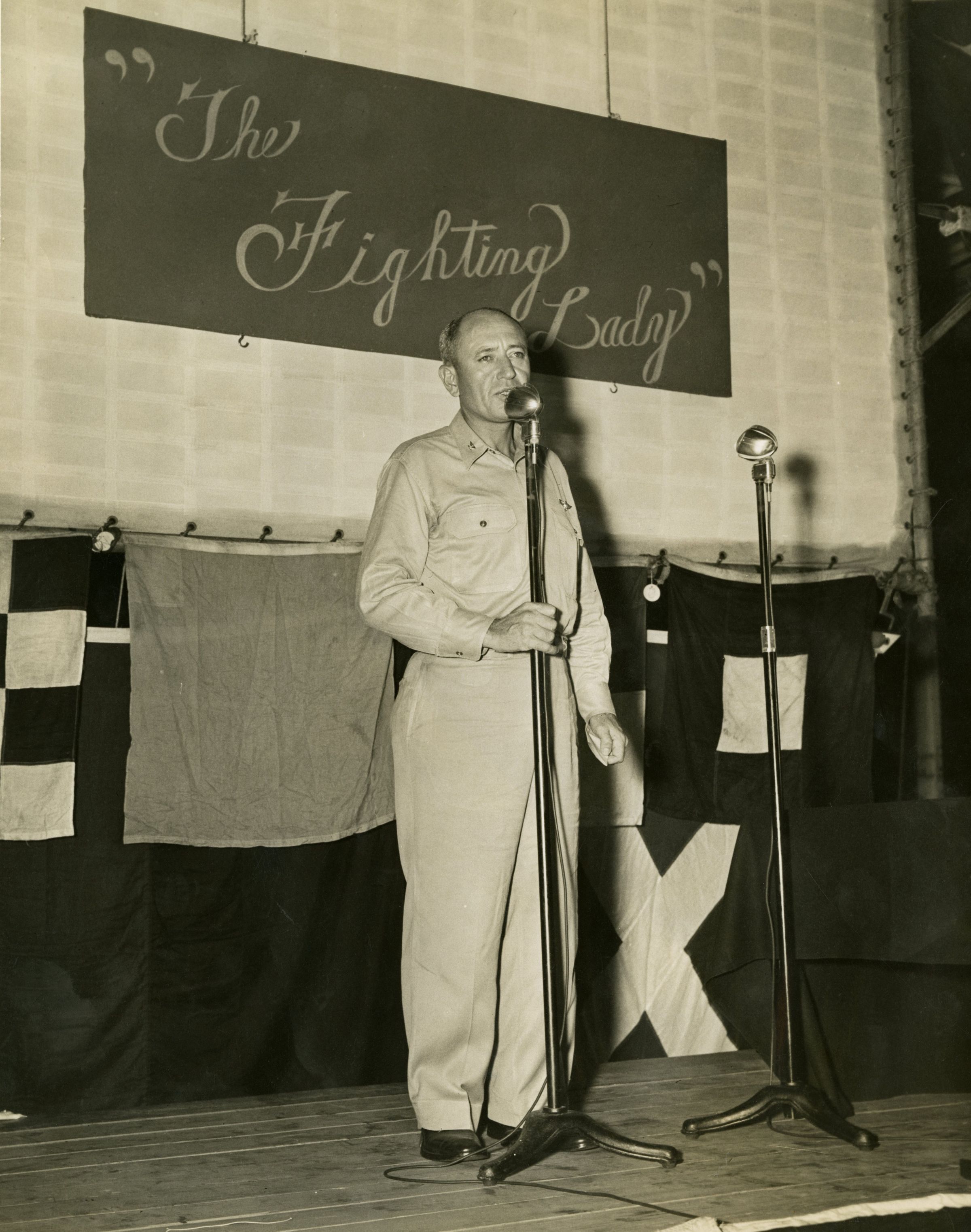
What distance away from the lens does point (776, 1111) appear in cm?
288

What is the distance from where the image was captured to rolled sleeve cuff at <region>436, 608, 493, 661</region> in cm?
274

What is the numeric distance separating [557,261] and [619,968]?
2.56 metres

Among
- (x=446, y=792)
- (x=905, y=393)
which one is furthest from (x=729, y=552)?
(x=446, y=792)

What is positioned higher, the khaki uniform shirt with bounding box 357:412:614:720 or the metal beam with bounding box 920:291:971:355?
the metal beam with bounding box 920:291:971:355

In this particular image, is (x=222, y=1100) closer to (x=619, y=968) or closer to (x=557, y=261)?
(x=619, y=968)

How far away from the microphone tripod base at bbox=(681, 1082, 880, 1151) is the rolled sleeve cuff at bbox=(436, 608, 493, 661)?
120 centimetres

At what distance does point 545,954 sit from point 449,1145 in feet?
1.62

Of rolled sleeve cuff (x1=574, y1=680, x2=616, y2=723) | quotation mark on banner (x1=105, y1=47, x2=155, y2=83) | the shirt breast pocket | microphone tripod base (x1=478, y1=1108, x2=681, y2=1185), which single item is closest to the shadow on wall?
rolled sleeve cuff (x1=574, y1=680, x2=616, y2=723)

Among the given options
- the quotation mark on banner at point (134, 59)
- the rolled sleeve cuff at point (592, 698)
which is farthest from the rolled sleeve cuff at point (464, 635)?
the quotation mark on banner at point (134, 59)

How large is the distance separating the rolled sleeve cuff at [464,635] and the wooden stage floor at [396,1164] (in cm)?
110

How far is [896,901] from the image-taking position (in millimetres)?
3092

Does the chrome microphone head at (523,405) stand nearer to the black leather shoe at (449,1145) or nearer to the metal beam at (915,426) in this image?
the black leather shoe at (449,1145)

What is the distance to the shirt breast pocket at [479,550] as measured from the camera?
2963 mm

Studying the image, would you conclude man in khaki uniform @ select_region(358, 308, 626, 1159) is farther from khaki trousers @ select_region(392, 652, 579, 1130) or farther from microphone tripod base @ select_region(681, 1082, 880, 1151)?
microphone tripod base @ select_region(681, 1082, 880, 1151)
